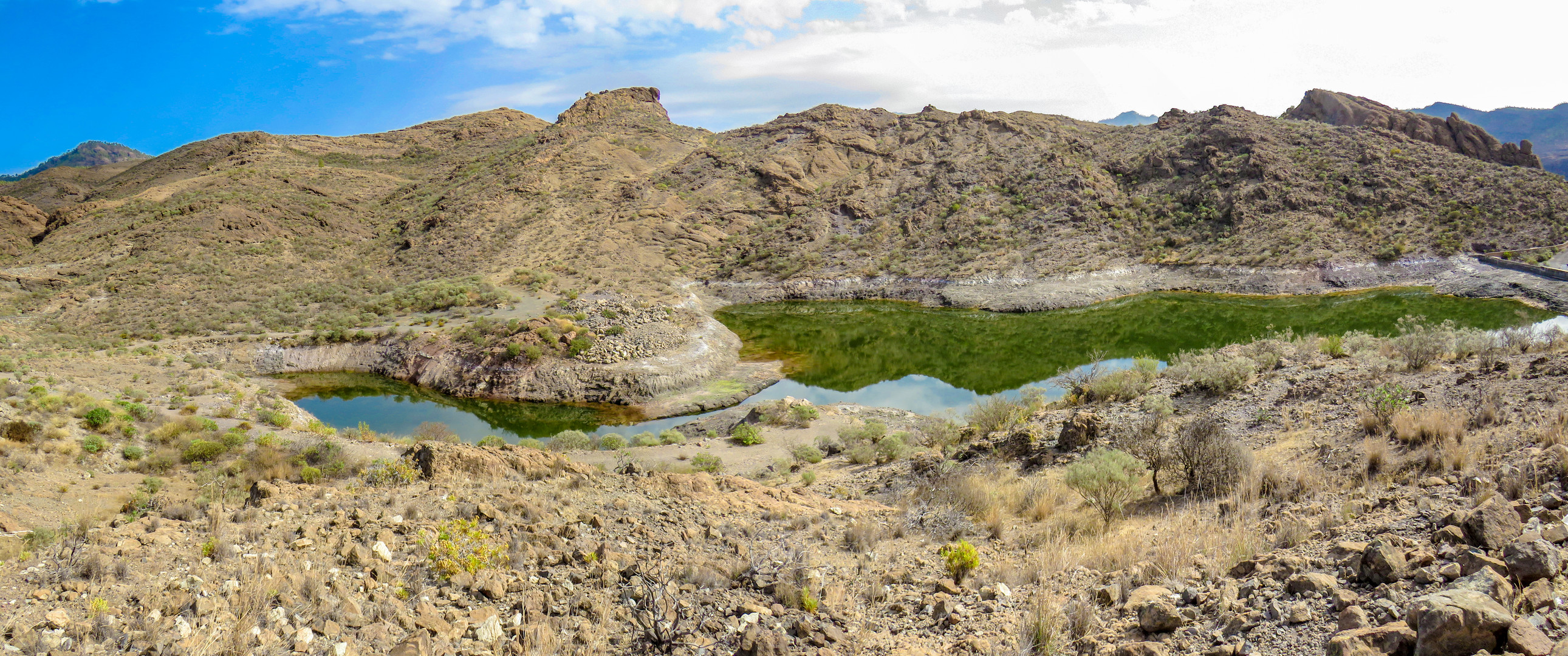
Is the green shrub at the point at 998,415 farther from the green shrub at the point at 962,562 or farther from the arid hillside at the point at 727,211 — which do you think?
the arid hillside at the point at 727,211

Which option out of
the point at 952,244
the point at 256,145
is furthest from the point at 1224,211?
the point at 256,145

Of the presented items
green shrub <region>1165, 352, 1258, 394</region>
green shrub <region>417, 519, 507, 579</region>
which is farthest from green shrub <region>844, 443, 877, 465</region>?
green shrub <region>417, 519, 507, 579</region>

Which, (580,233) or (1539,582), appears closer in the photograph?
(1539,582)

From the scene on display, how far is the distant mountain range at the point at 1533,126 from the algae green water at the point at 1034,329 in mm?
128842

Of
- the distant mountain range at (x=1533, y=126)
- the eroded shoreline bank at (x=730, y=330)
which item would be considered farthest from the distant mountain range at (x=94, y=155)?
the distant mountain range at (x=1533, y=126)

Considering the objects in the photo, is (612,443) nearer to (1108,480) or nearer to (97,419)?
(97,419)

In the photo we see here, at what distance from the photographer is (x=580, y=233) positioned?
162ft

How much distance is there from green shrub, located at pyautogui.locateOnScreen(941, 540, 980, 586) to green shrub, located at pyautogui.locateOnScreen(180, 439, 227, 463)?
13.2m

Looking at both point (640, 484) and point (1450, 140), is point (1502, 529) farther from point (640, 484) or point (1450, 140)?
point (1450, 140)

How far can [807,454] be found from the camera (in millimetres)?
15117

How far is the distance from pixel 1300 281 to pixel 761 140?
45.8 meters

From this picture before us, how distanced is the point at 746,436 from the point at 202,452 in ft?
35.3

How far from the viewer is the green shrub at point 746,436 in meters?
17.3

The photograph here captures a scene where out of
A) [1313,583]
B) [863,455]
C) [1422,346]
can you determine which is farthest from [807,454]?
[1313,583]
